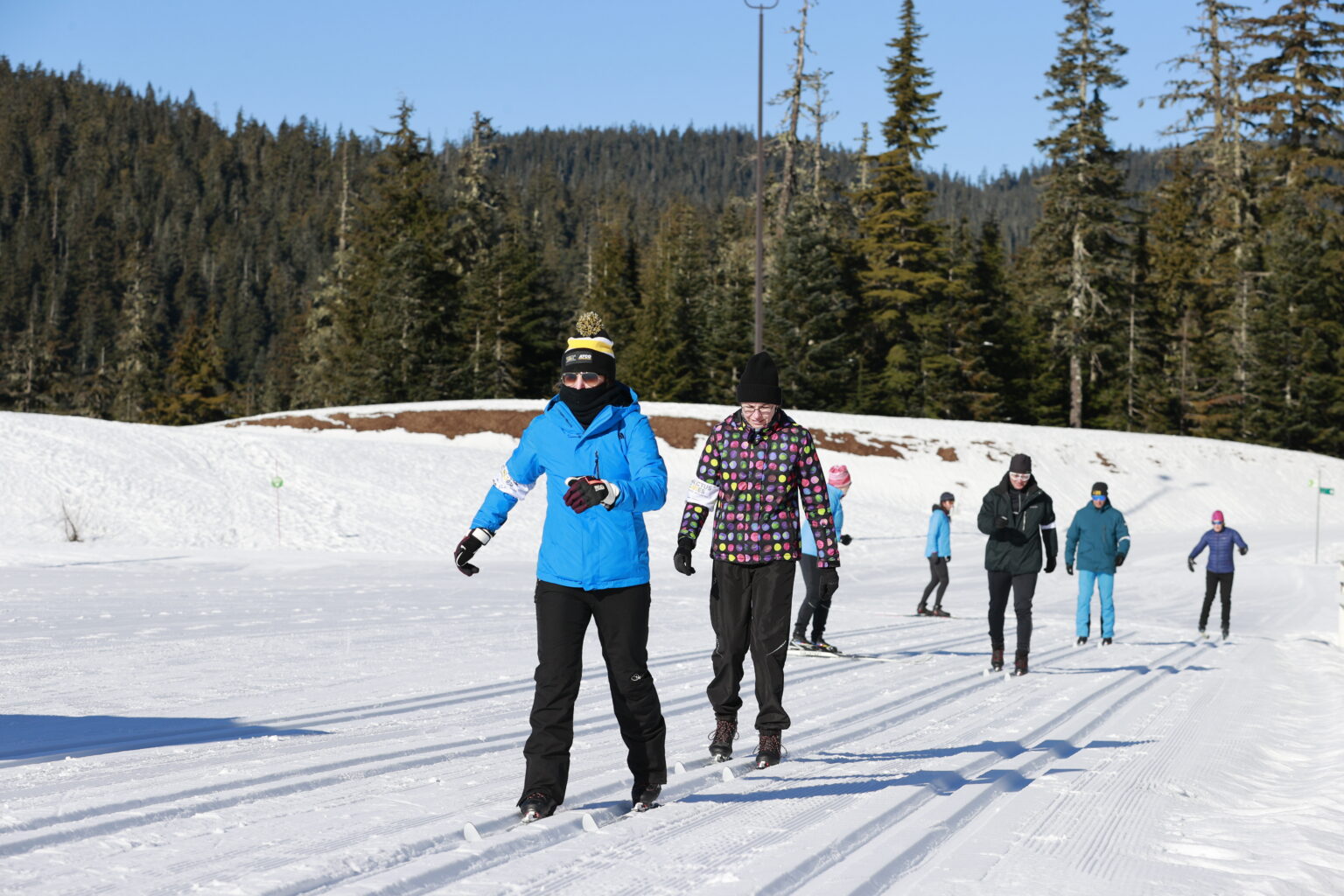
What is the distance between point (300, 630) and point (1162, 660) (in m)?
8.67

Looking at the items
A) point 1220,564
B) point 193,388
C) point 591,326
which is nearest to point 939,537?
point 1220,564

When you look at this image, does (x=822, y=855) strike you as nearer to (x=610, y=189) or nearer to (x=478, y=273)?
(x=478, y=273)

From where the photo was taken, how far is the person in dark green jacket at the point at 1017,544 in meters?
10.5

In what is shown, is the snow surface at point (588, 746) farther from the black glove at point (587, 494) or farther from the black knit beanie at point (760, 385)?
the black knit beanie at point (760, 385)

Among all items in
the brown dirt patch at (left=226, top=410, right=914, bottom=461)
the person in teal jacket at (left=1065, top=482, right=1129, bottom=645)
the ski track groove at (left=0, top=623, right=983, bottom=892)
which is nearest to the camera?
the ski track groove at (left=0, top=623, right=983, bottom=892)

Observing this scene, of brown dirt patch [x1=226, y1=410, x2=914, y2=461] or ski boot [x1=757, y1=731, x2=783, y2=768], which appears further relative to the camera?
brown dirt patch [x1=226, y1=410, x2=914, y2=461]

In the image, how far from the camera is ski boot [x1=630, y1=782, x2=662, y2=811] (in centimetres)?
491

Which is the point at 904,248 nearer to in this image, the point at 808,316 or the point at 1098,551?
the point at 808,316

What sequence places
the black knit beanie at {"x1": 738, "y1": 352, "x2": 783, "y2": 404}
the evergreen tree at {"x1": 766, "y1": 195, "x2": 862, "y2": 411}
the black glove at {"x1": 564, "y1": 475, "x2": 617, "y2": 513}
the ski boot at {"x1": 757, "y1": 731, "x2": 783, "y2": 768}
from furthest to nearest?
the evergreen tree at {"x1": 766, "y1": 195, "x2": 862, "y2": 411} < the black knit beanie at {"x1": 738, "y1": 352, "x2": 783, "y2": 404} < the ski boot at {"x1": 757, "y1": 731, "x2": 783, "y2": 768} < the black glove at {"x1": 564, "y1": 475, "x2": 617, "y2": 513}

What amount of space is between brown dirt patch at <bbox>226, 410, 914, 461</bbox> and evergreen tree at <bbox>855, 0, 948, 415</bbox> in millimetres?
15562

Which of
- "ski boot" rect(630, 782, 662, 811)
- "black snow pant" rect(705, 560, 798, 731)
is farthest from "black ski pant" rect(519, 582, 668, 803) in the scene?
"black snow pant" rect(705, 560, 798, 731)

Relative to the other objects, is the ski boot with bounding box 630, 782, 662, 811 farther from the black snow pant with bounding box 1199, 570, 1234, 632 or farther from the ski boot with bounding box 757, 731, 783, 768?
the black snow pant with bounding box 1199, 570, 1234, 632

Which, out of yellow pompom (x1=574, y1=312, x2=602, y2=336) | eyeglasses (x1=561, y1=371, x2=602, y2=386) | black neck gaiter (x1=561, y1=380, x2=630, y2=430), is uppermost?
yellow pompom (x1=574, y1=312, x2=602, y2=336)

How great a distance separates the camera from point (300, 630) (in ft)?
37.6
